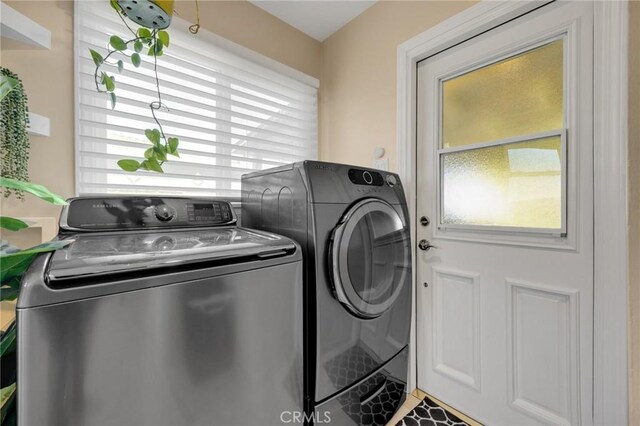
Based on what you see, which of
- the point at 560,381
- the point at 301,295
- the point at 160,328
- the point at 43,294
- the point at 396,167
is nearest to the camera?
the point at 43,294

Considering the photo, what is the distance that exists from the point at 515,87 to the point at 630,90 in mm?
449

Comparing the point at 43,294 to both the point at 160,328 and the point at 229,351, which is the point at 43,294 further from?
the point at 229,351

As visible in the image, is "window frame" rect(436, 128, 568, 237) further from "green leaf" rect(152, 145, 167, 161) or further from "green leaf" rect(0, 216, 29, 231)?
"green leaf" rect(0, 216, 29, 231)

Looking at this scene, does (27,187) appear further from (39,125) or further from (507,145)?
(507,145)

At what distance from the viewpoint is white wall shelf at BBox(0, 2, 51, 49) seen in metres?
1.04

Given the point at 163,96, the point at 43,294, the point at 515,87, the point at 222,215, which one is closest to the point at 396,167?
the point at 515,87

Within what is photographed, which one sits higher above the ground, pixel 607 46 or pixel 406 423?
pixel 607 46

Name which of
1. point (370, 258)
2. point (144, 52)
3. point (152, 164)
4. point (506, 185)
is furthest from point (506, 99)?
point (144, 52)

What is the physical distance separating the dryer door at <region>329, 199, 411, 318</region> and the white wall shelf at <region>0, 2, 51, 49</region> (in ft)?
5.01

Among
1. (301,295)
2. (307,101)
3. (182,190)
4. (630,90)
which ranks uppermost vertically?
(307,101)

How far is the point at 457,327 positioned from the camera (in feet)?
5.30

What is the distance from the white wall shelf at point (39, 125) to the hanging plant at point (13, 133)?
7 cm

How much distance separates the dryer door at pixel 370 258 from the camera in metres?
1.16

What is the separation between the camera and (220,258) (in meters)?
0.83
